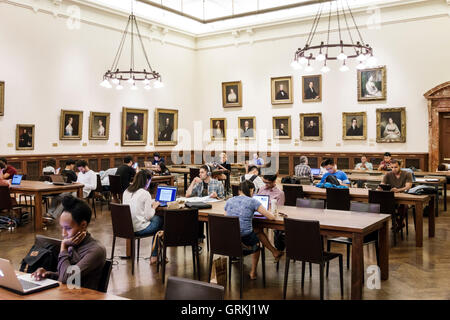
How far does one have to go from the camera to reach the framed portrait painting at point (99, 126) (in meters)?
16.5

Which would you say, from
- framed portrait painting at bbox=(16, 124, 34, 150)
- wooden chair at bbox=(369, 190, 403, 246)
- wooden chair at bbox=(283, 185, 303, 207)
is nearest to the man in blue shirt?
wooden chair at bbox=(283, 185, 303, 207)

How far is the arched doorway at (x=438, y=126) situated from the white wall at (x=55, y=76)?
11.3 meters

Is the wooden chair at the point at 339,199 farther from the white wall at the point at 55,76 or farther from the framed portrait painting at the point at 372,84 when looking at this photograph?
the white wall at the point at 55,76

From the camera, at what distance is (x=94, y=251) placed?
342 cm

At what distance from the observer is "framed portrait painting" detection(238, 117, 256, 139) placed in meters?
19.8

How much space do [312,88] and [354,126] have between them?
243 cm

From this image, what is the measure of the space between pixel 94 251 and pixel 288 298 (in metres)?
2.77

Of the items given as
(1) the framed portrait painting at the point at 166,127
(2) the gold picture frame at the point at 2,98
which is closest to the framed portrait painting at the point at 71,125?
(2) the gold picture frame at the point at 2,98

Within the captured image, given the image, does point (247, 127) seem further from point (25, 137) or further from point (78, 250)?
→ point (78, 250)

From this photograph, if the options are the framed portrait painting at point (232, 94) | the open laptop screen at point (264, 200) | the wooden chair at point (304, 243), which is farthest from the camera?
the framed portrait painting at point (232, 94)

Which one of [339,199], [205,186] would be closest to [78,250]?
[205,186]

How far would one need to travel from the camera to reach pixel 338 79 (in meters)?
17.6

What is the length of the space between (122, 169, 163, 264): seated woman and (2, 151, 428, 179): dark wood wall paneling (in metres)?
9.07
